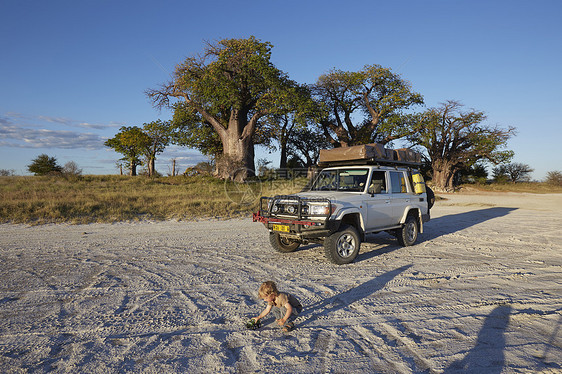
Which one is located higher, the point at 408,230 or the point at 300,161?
the point at 300,161

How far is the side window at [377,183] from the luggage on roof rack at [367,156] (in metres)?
0.29

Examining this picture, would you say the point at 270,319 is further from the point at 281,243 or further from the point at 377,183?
the point at 377,183

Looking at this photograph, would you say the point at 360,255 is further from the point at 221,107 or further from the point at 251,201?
the point at 221,107

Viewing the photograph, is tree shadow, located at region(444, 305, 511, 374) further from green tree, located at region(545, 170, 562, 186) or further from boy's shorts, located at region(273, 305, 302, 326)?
green tree, located at region(545, 170, 562, 186)

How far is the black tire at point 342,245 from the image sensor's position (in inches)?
261

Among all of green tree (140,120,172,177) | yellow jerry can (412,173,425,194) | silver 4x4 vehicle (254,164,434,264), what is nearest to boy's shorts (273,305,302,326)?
silver 4x4 vehicle (254,164,434,264)

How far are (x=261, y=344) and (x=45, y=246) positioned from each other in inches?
287

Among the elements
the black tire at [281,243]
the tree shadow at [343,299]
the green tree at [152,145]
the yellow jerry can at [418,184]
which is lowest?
the tree shadow at [343,299]

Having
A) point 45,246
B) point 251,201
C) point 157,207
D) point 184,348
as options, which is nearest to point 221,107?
point 251,201

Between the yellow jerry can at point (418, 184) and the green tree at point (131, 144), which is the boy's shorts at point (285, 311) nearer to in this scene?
the yellow jerry can at point (418, 184)

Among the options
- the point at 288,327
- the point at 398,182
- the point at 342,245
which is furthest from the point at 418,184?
the point at 288,327

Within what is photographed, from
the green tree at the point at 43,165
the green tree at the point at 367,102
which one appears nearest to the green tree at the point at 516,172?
the green tree at the point at 367,102

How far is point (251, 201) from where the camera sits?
62.7 ft

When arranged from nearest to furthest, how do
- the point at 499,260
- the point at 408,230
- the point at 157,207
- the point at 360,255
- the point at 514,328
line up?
the point at 514,328 < the point at 499,260 < the point at 360,255 < the point at 408,230 < the point at 157,207
